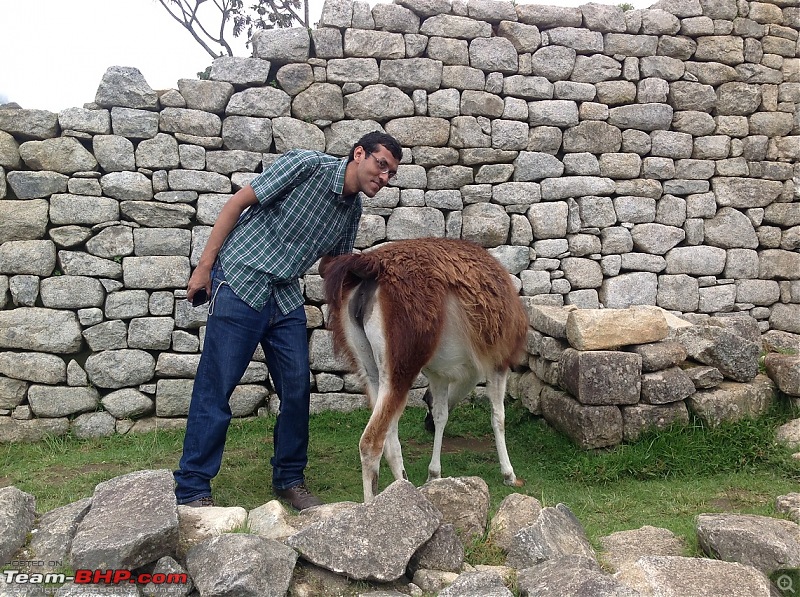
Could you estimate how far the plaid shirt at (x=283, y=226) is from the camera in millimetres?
3412

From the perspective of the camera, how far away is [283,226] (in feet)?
11.5

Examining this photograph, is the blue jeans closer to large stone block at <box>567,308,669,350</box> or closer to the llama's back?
the llama's back

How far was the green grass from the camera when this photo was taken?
3.68m

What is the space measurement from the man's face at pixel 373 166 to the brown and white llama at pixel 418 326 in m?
0.40

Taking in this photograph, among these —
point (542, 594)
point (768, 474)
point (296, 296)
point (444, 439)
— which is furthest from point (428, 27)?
point (542, 594)

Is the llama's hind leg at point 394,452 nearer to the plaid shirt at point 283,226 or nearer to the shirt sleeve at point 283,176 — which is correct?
the plaid shirt at point 283,226

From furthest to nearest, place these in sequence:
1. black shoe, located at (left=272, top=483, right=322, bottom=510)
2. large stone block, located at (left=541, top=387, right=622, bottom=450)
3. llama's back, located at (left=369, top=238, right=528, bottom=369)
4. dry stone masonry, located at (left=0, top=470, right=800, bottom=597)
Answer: large stone block, located at (left=541, top=387, right=622, bottom=450), black shoe, located at (left=272, top=483, right=322, bottom=510), llama's back, located at (left=369, top=238, right=528, bottom=369), dry stone masonry, located at (left=0, top=470, right=800, bottom=597)

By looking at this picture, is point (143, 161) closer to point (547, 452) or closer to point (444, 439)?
point (444, 439)

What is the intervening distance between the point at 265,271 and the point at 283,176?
536 mm

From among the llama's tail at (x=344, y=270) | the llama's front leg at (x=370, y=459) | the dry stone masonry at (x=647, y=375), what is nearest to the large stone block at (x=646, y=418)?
the dry stone masonry at (x=647, y=375)

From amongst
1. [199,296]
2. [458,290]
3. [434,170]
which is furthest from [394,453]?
[434,170]

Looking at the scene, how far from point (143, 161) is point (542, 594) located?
4545 mm

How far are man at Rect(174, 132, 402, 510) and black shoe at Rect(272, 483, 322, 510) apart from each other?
0.05ft

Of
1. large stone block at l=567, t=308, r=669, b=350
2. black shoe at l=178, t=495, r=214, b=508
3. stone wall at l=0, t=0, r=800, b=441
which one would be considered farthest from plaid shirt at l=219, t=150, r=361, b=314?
large stone block at l=567, t=308, r=669, b=350
